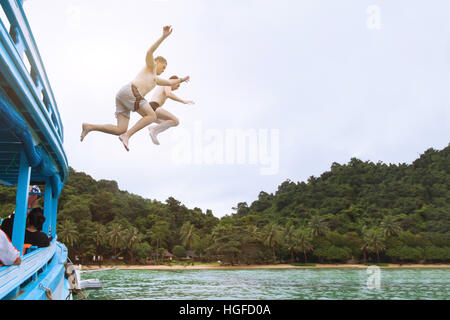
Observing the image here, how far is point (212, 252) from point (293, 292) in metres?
33.2

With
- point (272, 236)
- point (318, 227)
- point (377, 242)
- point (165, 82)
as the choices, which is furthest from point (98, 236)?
point (165, 82)

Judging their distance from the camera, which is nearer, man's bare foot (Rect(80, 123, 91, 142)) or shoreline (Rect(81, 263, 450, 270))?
man's bare foot (Rect(80, 123, 91, 142))

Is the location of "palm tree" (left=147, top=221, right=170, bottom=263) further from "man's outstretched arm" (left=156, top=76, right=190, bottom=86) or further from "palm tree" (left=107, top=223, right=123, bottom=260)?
"man's outstretched arm" (left=156, top=76, right=190, bottom=86)

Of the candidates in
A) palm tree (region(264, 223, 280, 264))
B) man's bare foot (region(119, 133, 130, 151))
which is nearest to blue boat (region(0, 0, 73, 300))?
man's bare foot (region(119, 133, 130, 151))

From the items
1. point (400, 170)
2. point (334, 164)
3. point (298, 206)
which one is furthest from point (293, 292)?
point (334, 164)

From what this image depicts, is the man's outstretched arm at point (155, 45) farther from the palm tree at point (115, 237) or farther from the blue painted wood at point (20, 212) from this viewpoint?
the palm tree at point (115, 237)

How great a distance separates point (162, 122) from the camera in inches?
80.0

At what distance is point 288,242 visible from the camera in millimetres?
69438

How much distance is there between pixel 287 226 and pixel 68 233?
4122 cm

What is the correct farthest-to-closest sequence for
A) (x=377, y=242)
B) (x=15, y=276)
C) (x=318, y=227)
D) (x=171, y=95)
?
(x=318, y=227) → (x=377, y=242) → (x=15, y=276) → (x=171, y=95)

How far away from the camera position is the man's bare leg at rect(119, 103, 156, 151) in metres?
1.85

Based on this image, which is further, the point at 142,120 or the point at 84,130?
the point at 84,130

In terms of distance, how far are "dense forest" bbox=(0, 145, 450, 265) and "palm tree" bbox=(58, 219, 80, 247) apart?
0.34 ft

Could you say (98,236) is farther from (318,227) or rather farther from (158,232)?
(318,227)
